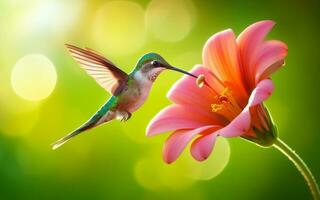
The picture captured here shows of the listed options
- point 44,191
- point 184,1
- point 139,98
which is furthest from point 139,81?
point 184,1

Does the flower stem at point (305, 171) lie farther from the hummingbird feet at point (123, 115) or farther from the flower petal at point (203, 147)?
the hummingbird feet at point (123, 115)

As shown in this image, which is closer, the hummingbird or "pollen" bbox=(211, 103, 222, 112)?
the hummingbird

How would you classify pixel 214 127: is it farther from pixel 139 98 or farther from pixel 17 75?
pixel 17 75

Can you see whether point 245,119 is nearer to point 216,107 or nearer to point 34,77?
point 216,107

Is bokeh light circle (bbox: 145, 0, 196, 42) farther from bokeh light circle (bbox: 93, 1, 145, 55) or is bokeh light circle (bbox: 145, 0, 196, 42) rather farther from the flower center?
the flower center

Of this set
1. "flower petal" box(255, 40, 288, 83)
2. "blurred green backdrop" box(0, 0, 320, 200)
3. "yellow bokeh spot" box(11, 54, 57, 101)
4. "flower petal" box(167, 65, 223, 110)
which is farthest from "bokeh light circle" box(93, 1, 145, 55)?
"flower petal" box(255, 40, 288, 83)

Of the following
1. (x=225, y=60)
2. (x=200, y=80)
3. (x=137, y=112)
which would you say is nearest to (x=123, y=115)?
(x=200, y=80)
